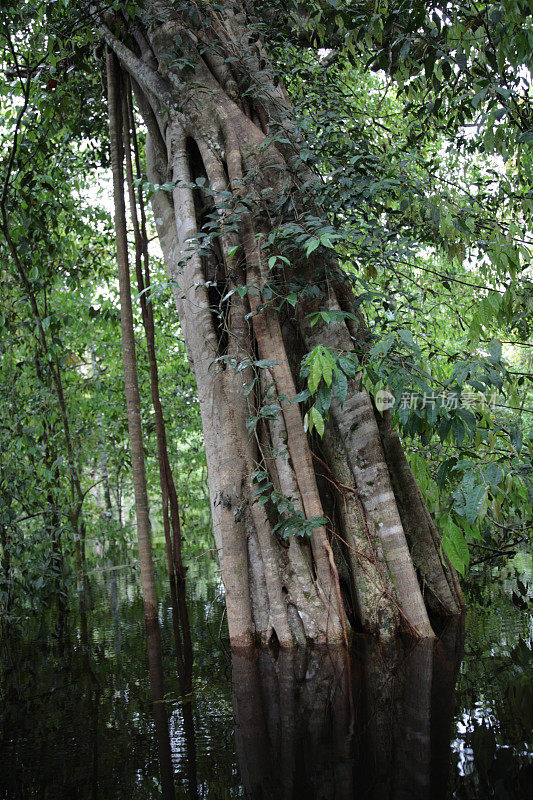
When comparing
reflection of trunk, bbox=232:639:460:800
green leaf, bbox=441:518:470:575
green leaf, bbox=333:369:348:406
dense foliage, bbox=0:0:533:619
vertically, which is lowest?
reflection of trunk, bbox=232:639:460:800

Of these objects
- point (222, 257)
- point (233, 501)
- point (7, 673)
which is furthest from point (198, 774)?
point (222, 257)

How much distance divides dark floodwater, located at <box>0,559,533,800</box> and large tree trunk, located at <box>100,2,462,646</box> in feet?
0.94

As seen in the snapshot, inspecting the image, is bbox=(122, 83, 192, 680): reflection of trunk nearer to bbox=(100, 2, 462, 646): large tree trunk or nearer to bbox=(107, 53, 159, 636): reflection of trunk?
bbox=(107, 53, 159, 636): reflection of trunk

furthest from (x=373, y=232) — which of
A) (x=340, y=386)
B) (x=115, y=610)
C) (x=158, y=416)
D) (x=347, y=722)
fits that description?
(x=115, y=610)

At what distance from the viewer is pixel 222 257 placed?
13.7ft

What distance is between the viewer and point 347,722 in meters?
2.21

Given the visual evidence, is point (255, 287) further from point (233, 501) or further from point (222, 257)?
point (233, 501)

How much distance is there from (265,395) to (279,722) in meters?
1.77

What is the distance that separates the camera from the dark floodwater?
70.7 inches

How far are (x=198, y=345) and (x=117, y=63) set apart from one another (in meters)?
2.49

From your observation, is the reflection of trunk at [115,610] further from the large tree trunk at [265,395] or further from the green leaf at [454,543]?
the green leaf at [454,543]

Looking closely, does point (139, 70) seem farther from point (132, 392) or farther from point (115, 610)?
point (115, 610)

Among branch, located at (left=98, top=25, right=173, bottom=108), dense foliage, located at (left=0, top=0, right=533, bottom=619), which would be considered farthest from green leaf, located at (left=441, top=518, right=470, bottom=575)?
branch, located at (left=98, top=25, right=173, bottom=108)

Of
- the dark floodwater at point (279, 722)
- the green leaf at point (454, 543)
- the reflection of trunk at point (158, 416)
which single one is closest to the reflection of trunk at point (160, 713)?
the dark floodwater at point (279, 722)
